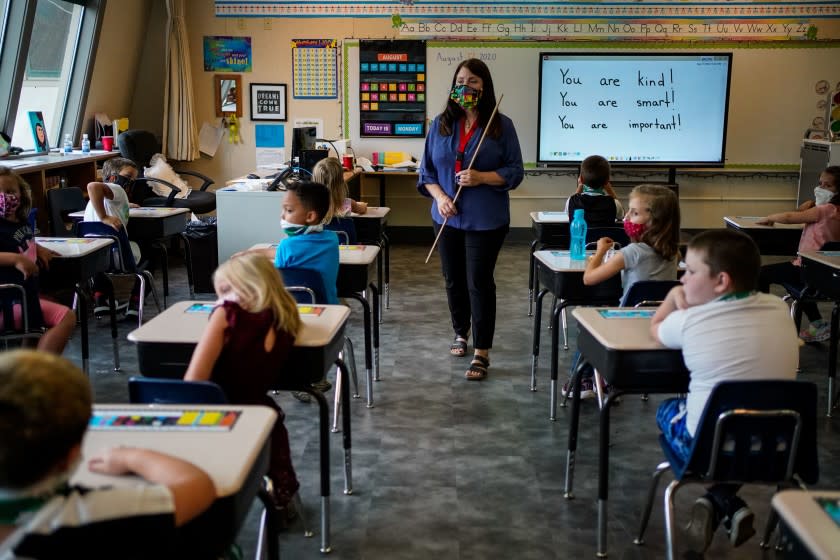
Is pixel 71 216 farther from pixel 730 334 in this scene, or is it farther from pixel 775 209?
pixel 775 209

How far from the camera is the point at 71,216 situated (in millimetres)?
5184

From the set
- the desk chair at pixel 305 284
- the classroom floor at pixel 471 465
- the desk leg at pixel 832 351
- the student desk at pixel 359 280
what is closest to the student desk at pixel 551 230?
the classroom floor at pixel 471 465

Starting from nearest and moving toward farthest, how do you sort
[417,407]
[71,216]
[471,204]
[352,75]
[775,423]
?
[775,423], [417,407], [471,204], [71,216], [352,75]

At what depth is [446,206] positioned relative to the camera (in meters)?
4.13

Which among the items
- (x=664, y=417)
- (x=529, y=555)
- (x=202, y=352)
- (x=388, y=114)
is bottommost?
(x=529, y=555)

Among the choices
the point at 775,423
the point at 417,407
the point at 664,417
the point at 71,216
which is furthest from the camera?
the point at 71,216

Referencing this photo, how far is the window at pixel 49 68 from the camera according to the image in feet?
21.9

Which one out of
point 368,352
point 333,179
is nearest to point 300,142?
point 333,179

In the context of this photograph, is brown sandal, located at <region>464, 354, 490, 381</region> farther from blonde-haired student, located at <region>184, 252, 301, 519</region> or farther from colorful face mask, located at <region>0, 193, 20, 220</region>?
colorful face mask, located at <region>0, 193, 20, 220</region>

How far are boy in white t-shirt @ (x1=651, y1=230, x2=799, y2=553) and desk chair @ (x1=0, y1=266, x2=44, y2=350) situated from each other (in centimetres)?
255

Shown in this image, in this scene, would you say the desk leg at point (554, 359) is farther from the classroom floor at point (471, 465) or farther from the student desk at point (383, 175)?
the student desk at point (383, 175)

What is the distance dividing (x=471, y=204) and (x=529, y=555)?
6.55 feet

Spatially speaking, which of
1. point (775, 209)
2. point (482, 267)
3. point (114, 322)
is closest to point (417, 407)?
point (482, 267)

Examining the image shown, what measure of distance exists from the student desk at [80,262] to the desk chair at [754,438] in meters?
2.73
